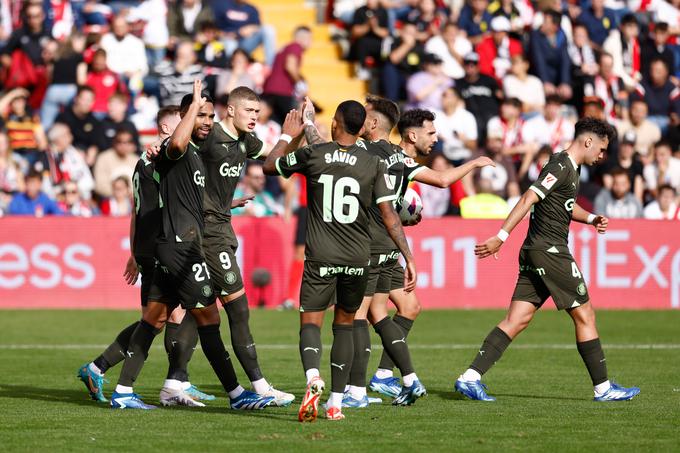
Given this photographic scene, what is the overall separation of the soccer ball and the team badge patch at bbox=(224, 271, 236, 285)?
5.24 ft

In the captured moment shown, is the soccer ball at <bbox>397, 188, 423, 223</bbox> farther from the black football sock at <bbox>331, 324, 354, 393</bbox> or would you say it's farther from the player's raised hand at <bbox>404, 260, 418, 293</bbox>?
the black football sock at <bbox>331, 324, 354, 393</bbox>

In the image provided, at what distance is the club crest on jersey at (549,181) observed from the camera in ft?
35.2

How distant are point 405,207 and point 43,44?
545 inches

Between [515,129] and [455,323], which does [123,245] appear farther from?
[515,129]

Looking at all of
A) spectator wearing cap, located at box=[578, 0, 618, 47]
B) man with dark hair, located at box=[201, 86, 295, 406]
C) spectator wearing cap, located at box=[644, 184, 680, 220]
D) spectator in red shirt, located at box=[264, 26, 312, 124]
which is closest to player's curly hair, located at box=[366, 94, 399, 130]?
man with dark hair, located at box=[201, 86, 295, 406]

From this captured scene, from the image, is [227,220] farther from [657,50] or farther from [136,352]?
[657,50]

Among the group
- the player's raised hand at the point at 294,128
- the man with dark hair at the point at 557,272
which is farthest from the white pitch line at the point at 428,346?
the player's raised hand at the point at 294,128

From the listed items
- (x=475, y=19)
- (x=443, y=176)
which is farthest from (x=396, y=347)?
(x=475, y=19)

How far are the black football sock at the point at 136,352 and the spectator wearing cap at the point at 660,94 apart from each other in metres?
16.9

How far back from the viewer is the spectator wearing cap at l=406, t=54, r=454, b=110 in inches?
931

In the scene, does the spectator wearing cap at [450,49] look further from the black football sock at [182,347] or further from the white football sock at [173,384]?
the white football sock at [173,384]

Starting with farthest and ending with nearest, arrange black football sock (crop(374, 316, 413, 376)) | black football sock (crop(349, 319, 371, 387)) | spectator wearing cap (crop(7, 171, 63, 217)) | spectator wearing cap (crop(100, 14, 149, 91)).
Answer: spectator wearing cap (crop(100, 14, 149, 91)), spectator wearing cap (crop(7, 171, 63, 217)), black football sock (crop(374, 316, 413, 376)), black football sock (crop(349, 319, 371, 387))

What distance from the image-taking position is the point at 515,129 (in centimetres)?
2317

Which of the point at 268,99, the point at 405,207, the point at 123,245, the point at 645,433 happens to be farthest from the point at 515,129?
the point at 645,433
